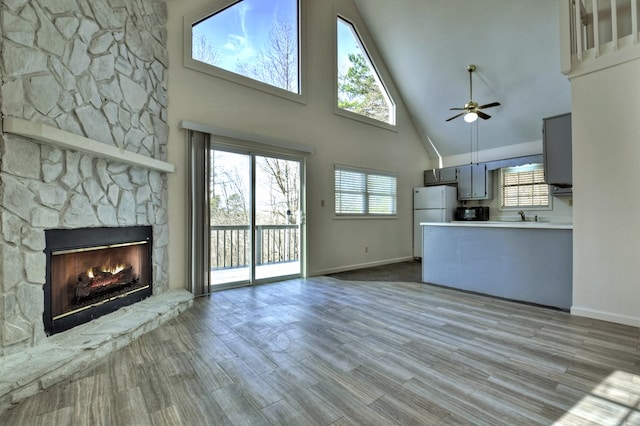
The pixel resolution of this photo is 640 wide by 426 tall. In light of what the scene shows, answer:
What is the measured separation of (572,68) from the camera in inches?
124

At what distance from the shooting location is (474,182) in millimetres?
6664

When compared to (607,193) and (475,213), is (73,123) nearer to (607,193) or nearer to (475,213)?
(607,193)

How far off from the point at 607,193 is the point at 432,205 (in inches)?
152

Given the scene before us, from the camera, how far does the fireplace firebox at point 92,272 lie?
7.82 feet

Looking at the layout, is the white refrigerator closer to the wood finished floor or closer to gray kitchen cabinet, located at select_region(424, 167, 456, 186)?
gray kitchen cabinet, located at select_region(424, 167, 456, 186)

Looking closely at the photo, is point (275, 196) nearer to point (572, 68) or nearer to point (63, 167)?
point (63, 167)

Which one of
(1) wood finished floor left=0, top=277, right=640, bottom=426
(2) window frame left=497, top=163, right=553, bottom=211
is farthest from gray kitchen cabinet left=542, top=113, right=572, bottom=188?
(2) window frame left=497, top=163, right=553, bottom=211

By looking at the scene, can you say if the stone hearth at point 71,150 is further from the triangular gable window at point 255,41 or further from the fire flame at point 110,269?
the triangular gable window at point 255,41

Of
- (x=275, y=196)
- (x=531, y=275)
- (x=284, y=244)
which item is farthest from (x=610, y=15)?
(x=284, y=244)

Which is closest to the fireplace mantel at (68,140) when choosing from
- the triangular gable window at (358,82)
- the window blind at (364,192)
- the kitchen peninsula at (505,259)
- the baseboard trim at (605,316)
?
the window blind at (364,192)

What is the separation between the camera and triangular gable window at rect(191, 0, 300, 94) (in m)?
4.11

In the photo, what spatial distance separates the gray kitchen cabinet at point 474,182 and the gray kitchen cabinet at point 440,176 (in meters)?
0.16

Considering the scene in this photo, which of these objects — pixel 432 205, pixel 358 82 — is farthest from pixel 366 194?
pixel 358 82

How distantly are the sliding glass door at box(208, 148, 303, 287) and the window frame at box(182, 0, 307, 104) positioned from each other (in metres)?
1.06
